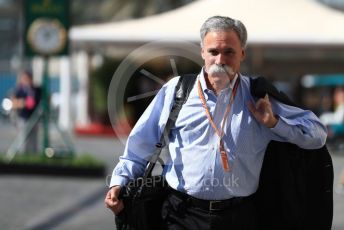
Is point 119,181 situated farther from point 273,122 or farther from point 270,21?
point 270,21

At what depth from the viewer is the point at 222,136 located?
4.00 meters

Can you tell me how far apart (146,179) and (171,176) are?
4.7 inches

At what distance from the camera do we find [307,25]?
19891mm

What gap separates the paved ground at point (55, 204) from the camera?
986 cm

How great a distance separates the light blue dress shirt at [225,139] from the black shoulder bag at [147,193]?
0.03m

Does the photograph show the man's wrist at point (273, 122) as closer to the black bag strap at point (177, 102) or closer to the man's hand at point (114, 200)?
the black bag strap at point (177, 102)

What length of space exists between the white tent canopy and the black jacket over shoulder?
1491 centimetres

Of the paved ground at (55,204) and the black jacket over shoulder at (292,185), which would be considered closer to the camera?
the black jacket over shoulder at (292,185)

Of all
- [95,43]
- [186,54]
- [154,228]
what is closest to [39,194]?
[186,54]

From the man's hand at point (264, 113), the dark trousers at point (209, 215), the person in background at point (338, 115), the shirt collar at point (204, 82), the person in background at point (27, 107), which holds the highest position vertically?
the shirt collar at point (204, 82)

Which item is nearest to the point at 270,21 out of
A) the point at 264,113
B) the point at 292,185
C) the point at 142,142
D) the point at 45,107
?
the point at 45,107

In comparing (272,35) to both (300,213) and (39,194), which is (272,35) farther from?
(300,213)

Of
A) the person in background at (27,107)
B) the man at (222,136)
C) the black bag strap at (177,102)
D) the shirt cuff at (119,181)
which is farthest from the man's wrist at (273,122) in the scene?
the person in background at (27,107)

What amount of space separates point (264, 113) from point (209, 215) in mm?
512
